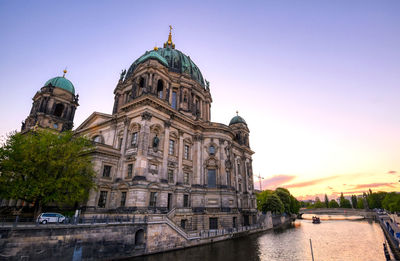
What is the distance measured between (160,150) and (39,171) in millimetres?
14412

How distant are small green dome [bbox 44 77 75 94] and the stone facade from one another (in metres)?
15.3

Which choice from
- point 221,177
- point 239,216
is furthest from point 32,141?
point 239,216

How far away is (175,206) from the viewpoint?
31.4m

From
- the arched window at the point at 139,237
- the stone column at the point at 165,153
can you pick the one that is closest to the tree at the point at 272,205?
the stone column at the point at 165,153

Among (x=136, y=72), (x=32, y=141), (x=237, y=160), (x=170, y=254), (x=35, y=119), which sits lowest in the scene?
(x=170, y=254)

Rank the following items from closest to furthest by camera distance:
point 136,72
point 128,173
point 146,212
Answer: point 146,212 < point 128,173 < point 136,72

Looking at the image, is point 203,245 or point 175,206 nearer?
point 203,245

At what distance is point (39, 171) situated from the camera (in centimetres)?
2127

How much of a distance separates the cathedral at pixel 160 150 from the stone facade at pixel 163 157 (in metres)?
0.12

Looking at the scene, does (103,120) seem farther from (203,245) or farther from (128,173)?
(203,245)

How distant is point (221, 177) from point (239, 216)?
28.5 feet

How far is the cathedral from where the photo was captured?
2775cm

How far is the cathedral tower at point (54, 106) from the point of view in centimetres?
4632

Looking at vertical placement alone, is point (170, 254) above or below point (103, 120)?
below
